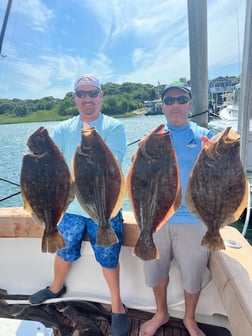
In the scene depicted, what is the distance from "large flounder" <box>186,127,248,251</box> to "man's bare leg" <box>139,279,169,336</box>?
0.93 meters

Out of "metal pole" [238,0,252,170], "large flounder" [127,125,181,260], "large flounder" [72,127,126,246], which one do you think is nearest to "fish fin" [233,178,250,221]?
"large flounder" [127,125,181,260]

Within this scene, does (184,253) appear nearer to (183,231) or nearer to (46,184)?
(183,231)

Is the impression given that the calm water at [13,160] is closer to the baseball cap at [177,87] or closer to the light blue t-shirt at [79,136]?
the light blue t-shirt at [79,136]

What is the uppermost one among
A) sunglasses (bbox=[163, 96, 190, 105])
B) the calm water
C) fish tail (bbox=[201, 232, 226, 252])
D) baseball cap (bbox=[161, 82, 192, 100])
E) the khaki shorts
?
baseball cap (bbox=[161, 82, 192, 100])

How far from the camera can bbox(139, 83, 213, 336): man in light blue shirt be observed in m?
2.03

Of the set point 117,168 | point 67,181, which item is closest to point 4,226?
point 67,181

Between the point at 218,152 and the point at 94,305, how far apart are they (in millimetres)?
1869

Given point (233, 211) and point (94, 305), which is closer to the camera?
point (233, 211)

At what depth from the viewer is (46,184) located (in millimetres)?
1595

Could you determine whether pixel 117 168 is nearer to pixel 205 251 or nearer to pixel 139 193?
pixel 139 193

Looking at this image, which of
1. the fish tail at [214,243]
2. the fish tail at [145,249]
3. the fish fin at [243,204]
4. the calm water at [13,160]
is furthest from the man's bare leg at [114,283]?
the calm water at [13,160]

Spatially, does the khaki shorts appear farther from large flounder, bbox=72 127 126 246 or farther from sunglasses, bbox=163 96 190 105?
sunglasses, bbox=163 96 190 105

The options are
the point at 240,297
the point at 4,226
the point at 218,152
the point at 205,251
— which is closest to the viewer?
the point at 218,152

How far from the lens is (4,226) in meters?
2.60
